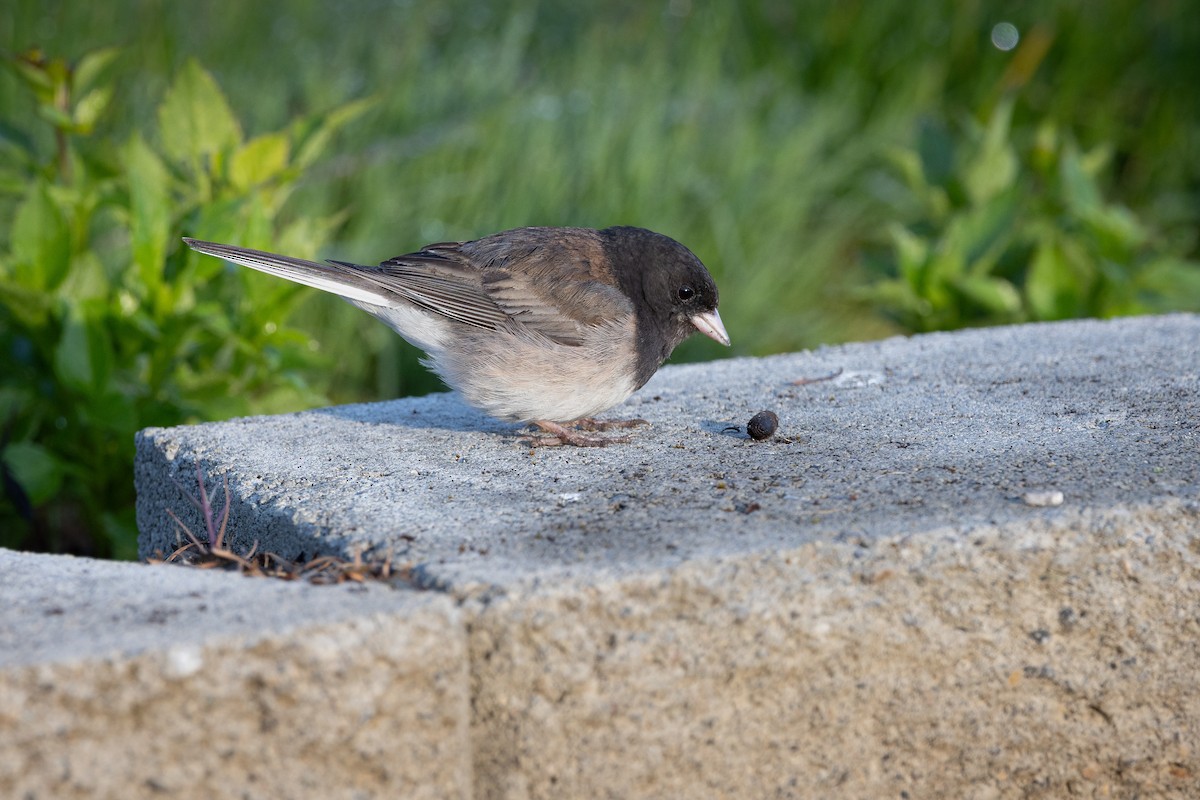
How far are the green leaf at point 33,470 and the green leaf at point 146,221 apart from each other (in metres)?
0.56

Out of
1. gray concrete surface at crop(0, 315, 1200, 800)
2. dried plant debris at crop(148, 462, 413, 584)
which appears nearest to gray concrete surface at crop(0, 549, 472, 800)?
gray concrete surface at crop(0, 315, 1200, 800)

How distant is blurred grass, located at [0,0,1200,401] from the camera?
575cm

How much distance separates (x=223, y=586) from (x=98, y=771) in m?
0.43

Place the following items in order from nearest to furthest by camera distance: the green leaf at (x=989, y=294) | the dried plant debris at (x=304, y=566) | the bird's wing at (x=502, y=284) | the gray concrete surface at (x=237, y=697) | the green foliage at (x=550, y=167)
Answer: the gray concrete surface at (x=237, y=697), the dried plant debris at (x=304, y=566), the bird's wing at (x=502, y=284), the green foliage at (x=550, y=167), the green leaf at (x=989, y=294)

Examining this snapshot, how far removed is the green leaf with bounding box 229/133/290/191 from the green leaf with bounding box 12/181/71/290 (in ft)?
1.72

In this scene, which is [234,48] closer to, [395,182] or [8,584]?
[395,182]

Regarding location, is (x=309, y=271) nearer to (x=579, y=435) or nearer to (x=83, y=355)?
(x=579, y=435)

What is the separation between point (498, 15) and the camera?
807 centimetres

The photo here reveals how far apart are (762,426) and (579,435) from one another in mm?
465

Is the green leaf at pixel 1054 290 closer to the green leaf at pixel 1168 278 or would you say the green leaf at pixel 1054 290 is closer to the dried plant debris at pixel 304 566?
the green leaf at pixel 1168 278

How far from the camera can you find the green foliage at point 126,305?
141 inches

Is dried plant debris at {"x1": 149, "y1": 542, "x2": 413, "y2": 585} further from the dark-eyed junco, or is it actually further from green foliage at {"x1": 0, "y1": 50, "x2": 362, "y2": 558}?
green foliage at {"x1": 0, "y1": 50, "x2": 362, "y2": 558}

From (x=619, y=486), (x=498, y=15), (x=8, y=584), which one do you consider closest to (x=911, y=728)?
(x=619, y=486)

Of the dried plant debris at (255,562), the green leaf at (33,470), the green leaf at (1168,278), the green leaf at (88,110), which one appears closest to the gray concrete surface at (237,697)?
the dried plant debris at (255,562)
